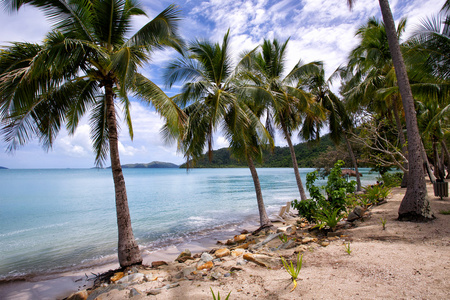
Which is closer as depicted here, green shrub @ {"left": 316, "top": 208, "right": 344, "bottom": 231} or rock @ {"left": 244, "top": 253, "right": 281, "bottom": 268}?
rock @ {"left": 244, "top": 253, "right": 281, "bottom": 268}

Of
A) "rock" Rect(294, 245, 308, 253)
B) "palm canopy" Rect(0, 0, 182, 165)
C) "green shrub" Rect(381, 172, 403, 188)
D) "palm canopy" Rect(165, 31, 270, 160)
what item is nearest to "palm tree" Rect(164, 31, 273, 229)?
"palm canopy" Rect(165, 31, 270, 160)


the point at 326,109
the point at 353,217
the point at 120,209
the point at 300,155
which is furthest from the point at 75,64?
the point at 300,155

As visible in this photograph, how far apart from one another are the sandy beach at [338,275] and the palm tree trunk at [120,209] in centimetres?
61

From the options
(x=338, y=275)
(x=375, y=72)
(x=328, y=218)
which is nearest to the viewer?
(x=338, y=275)

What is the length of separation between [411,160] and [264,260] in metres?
4.62

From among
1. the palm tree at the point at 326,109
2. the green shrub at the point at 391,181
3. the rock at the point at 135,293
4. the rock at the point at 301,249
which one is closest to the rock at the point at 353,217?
the rock at the point at 301,249

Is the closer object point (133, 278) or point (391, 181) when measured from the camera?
point (133, 278)

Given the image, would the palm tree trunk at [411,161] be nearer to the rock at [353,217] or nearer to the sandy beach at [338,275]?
the sandy beach at [338,275]

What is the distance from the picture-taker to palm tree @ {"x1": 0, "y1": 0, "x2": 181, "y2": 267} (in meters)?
4.69

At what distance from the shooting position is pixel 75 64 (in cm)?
545

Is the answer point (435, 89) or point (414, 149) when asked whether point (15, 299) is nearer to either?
point (414, 149)

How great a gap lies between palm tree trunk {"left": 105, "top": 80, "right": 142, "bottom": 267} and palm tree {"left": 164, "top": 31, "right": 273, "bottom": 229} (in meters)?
2.69

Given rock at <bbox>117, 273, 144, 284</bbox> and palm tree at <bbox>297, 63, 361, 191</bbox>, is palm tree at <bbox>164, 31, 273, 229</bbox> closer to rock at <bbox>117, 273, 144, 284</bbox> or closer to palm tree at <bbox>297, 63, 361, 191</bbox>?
rock at <bbox>117, 273, 144, 284</bbox>

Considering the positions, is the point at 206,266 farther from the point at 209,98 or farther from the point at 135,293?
the point at 209,98
